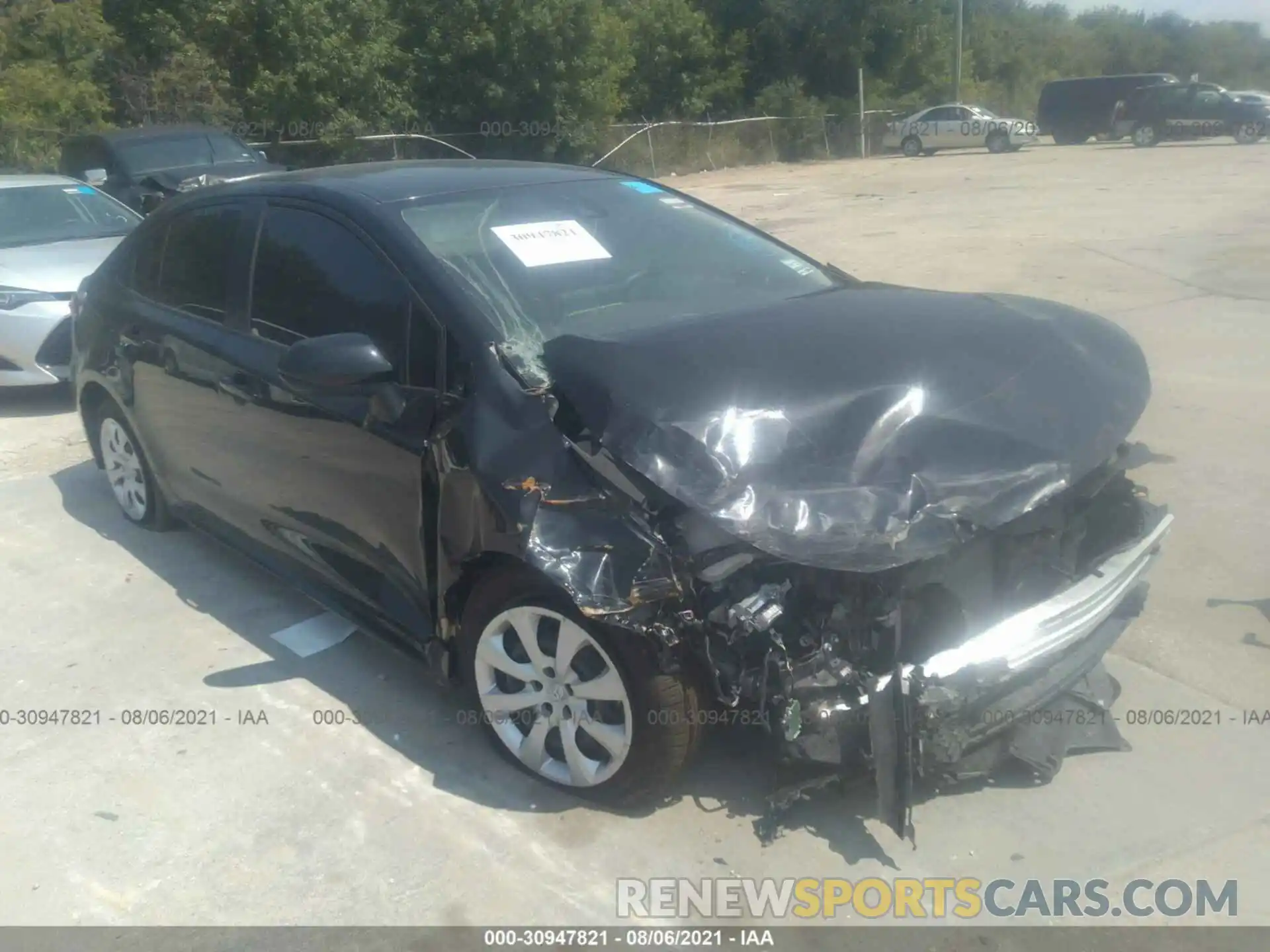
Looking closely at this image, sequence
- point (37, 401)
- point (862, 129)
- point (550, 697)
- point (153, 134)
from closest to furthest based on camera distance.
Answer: point (550, 697) → point (37, 401) → point (153, 134) → point (862, 129)

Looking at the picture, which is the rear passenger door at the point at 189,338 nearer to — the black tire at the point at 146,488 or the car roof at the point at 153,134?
the black tire at the point at 146,488

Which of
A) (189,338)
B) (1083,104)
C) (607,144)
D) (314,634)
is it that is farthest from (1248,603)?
(1083,104)

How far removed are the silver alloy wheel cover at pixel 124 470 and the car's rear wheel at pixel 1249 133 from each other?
A: 109ft

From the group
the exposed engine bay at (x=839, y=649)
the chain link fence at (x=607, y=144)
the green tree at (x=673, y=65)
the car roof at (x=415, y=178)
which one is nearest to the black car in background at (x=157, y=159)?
the chain link fence at (x=607, y=144)

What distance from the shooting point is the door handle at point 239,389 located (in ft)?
14.1

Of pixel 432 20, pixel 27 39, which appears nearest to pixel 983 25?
pixel 432 20

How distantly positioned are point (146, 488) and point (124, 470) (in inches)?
10.5

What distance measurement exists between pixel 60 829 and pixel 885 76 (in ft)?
143

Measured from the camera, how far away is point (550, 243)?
401 centimetres

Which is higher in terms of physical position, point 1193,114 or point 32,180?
point 32,180

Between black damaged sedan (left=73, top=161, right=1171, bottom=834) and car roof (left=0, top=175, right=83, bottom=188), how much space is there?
241 inches

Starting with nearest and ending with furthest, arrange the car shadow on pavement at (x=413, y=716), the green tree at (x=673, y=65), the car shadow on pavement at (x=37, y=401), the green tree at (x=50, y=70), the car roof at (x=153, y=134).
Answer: the car shadow on pavement at (x=413, y=716) < the car shadow on pavement at (x=37, y=401) < the car roof at (x=153, y=134) < the green tree at (x=50, y=70) < the green tree at (x=673, y=65)

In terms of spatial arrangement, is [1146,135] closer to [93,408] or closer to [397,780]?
[93,408]

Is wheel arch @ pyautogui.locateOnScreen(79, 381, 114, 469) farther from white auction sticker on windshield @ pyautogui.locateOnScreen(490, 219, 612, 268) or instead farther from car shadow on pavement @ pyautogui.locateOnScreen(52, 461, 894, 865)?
white auction sticker on windshield @ pyautogui.locateOnScreen(490, 219, 612, 268)
